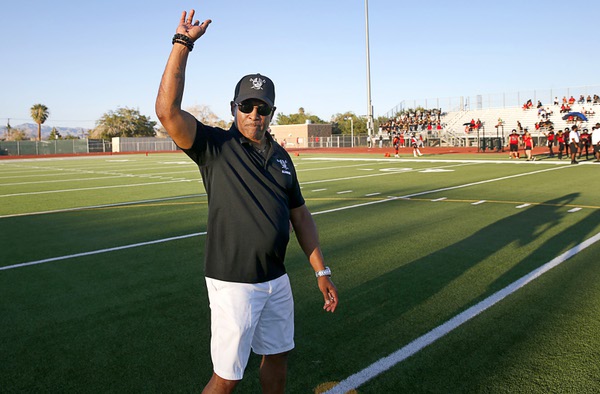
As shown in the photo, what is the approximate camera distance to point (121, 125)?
9238cm

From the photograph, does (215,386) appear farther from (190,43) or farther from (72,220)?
(72,220)

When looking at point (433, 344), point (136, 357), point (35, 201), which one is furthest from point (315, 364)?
point (35, 201)

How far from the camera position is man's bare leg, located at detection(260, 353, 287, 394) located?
9.17ft

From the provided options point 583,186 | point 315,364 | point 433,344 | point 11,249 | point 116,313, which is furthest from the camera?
point 583,186

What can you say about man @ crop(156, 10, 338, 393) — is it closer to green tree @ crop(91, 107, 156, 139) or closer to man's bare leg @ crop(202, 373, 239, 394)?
man's bare leg @ crop(202, 373, 239, 394)

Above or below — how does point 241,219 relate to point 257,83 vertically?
below

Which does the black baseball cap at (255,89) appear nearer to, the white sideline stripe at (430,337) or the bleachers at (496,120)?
the white sideline stripe at (430,337)

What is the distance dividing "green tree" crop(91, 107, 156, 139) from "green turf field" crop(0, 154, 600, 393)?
85986mm

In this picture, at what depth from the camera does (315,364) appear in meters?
3.79

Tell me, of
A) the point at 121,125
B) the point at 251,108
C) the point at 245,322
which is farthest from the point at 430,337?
the point at 121,125

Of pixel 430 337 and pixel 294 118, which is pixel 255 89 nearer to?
pixel 430 337

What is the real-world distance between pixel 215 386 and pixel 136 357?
1.60 meters

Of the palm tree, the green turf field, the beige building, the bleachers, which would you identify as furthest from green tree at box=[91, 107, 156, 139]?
the green turf field

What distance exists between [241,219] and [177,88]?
27.0 inches
